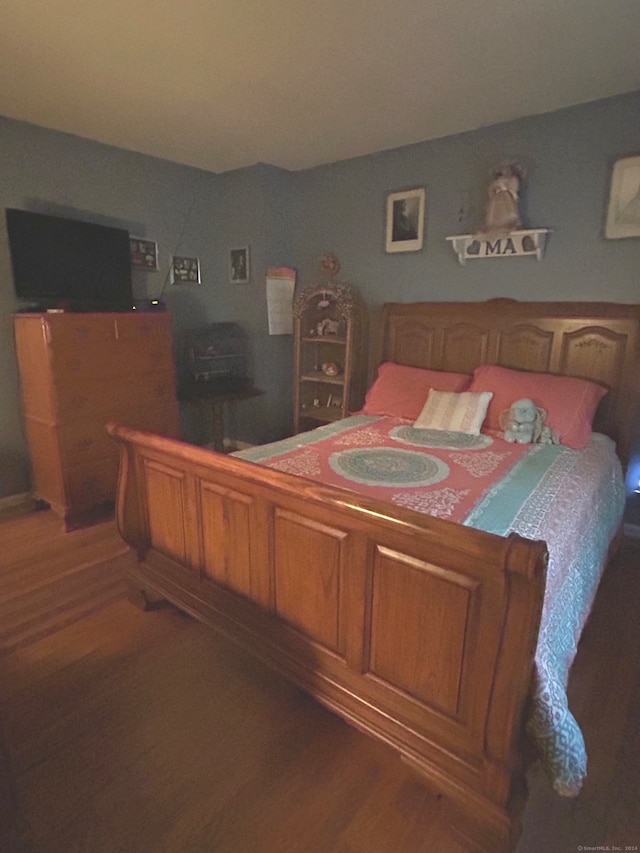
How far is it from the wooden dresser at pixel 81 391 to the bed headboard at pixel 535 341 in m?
1.69

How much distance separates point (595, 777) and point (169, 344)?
3108mm

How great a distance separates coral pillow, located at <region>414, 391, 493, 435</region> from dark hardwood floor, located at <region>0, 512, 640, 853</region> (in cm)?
109

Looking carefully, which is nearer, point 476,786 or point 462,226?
point 476,786

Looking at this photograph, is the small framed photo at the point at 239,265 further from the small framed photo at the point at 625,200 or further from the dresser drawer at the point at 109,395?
the small framed photo at the point at 625,200

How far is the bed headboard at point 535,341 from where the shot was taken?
2502 mm

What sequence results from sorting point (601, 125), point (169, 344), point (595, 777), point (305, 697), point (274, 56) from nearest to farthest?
point (595, 777), point (305, 697), point (274, 56), point (601, 125), point (169, 344)

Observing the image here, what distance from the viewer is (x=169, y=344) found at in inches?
128

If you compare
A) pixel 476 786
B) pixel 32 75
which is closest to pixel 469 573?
pixel 476 786

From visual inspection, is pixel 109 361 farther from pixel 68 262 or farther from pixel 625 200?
pixel 625 200

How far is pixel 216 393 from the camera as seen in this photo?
11.7ft

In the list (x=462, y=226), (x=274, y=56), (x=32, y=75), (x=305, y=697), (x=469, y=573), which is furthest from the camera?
(x=462, y=226)

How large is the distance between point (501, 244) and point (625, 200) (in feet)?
2.11

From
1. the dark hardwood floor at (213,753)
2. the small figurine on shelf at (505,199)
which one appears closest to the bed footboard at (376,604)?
the dark hardwood floor at (213,753)

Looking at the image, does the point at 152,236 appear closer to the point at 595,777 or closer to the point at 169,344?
the point at 169,344
